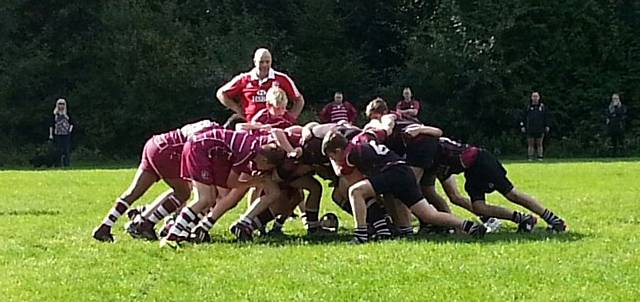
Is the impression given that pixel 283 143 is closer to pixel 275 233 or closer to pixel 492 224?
pixel 275 233

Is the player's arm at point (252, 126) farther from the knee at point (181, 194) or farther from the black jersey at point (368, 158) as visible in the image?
the black jersey at point (368, 158)

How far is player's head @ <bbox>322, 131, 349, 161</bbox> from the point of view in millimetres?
10945

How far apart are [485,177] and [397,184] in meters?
1.20

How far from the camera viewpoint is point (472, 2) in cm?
3828

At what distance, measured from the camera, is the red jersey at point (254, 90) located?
12594 millimetres

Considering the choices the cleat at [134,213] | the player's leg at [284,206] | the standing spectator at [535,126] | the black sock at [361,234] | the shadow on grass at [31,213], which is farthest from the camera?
the standing spectator at [535,126]

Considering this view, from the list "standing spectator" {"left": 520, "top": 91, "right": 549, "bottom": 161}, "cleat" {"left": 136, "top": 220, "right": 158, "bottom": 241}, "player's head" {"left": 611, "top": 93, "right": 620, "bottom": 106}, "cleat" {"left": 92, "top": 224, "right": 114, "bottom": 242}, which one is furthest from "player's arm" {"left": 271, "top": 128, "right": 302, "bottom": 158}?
"player's head" {"left": 611, "top": 93, "right": 620, "bottom": 106}

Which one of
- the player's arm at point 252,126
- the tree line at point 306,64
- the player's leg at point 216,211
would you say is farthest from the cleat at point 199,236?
the tree line at point 306,64

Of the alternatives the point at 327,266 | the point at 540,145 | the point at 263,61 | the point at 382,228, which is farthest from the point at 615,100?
the point at 327,266

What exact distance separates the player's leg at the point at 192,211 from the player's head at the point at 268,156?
470mm

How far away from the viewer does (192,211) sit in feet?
36.6

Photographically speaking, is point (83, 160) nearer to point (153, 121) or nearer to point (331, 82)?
point (153, 121)

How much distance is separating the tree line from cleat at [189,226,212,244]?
82.9 feet

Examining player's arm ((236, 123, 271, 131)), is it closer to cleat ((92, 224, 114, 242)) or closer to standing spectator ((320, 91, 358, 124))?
cleat ((92, 224, 114, 242))
